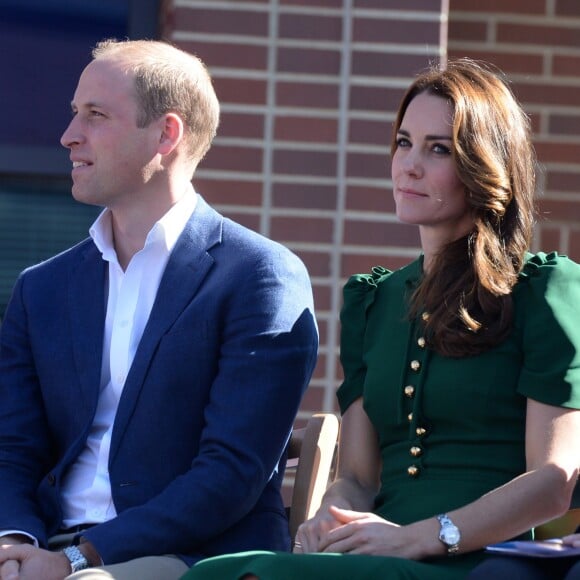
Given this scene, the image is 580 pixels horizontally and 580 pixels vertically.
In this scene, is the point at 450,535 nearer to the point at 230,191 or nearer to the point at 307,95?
the point at 230,191

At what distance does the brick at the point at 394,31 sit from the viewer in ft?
16.1

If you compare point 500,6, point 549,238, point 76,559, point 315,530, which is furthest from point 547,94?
point 76,559

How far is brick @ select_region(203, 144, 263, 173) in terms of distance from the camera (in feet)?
16.1

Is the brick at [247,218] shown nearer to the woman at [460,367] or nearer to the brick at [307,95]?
the brick at [307,95]

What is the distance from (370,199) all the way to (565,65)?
2.77 feet

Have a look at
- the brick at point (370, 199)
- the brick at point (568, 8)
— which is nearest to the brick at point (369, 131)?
the brick at point (370, 199)

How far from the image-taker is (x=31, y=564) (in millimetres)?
3654

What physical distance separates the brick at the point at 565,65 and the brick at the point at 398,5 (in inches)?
20.0

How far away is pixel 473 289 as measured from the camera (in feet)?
11.8

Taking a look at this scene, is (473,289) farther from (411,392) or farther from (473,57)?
(473,57)

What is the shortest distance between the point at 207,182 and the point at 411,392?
1486mm

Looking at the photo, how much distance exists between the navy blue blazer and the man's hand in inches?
3.3

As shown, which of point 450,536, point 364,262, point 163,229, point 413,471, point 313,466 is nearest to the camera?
point 450,536

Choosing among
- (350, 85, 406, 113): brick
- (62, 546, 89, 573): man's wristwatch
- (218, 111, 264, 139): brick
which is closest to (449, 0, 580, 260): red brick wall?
(350, 85, 406, 113): brick
